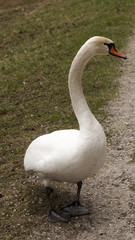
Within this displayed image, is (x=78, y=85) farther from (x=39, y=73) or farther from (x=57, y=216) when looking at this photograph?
(x=39, y=73)

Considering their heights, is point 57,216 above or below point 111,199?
above

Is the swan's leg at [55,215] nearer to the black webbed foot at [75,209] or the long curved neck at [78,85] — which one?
the black webbed foot at [75,209]

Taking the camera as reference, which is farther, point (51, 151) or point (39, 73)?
point (39, 73)

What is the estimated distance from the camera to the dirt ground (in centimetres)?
404

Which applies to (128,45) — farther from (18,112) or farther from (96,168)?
(96,168)

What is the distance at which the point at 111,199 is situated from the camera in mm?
4555

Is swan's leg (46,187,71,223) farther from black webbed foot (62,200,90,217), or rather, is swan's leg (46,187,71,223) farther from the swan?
the swan

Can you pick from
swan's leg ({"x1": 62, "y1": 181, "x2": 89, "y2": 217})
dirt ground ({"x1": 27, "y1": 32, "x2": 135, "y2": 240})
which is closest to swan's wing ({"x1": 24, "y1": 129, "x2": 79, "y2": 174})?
swan's leg ({"x1": 62, "y1": 181, "x2": 89, "y2": 217})

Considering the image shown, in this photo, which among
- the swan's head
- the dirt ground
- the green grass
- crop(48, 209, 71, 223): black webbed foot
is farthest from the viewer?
the green grass

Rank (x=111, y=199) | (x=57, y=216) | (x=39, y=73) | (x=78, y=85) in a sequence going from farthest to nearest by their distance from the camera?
1. (x=39, y=73)
2. (x=111, y=199)
3. (x=57, y=216)
4. (x=78, y=85)

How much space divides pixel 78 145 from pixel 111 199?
113 centimetres

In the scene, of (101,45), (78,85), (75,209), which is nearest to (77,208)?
(75,209)

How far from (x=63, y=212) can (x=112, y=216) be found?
0.56 metres

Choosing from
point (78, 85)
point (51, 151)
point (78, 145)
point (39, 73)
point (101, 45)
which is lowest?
point (39, 73)
